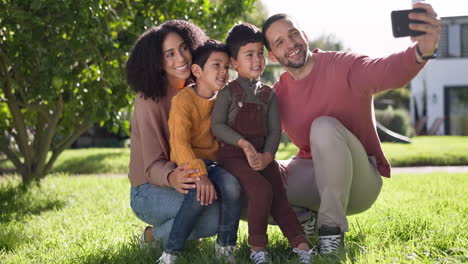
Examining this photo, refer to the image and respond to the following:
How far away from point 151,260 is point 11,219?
242 centimetres

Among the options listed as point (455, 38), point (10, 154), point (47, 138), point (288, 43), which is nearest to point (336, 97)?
point (288, 43)

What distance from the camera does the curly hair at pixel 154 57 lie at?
3404mm

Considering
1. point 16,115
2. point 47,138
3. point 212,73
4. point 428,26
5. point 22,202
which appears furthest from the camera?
point 47,138

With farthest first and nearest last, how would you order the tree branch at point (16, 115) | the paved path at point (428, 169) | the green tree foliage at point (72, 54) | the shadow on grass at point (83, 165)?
1. the shadow on grass at point (83, 165)
2. the paved path at point (428, 169)
3. the tree branch at point (16, 115)
4. the green tree foliage at point (72, 54)

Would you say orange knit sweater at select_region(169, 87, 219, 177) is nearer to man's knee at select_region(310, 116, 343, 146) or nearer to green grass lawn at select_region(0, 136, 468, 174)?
man's knee at select_region(310, 116, 343, 146)

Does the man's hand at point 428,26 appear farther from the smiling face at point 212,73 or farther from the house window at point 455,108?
the house window at point 455,108

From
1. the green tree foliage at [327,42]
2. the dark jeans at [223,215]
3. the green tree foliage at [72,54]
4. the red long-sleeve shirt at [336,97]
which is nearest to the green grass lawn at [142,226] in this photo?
the dark jeans at [223,215]

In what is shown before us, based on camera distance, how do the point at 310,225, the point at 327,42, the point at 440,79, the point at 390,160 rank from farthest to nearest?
the point at 327,42
the point at 440,79
the point at 390,160
the point at 310,225

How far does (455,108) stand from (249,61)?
1803 cm

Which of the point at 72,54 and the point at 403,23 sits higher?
the point at 403,23

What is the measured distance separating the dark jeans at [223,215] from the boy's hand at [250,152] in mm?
140

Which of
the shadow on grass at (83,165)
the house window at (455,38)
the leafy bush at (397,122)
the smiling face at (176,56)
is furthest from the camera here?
the house window at (455,38)

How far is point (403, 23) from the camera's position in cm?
272

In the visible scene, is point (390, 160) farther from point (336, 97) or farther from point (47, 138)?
point (336, 97)
